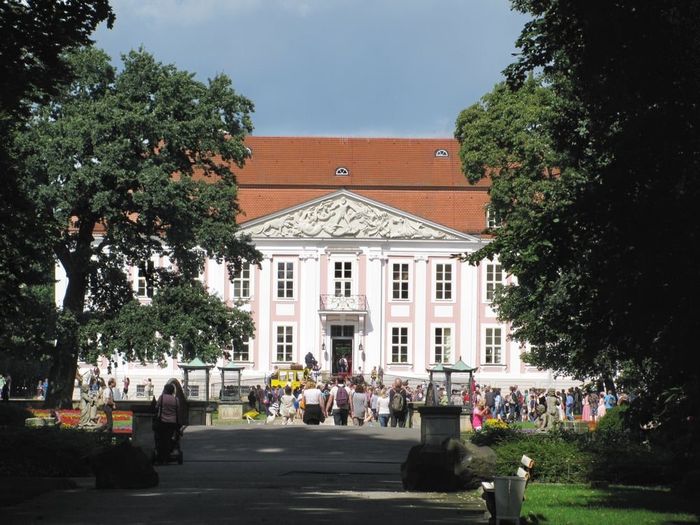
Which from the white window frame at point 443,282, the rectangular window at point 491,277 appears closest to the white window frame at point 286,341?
the white window frame at point 443,282

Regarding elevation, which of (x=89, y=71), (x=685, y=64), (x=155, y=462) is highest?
(x=89, y=71)

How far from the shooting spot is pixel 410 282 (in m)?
78.1

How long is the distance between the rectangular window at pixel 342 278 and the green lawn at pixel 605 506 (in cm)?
5796

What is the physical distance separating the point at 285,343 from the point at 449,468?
58.5 meters

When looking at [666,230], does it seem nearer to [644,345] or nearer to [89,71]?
[644,345]

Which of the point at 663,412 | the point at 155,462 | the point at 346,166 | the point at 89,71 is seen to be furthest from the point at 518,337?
the point at 346,166

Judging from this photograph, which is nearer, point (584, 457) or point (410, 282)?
point (584, 457)

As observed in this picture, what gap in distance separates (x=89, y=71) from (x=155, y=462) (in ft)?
68.7

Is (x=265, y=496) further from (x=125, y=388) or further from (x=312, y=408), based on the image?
(x=125, y=388)

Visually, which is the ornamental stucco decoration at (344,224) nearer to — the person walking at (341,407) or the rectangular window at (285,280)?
the rectangular window at (285,280)

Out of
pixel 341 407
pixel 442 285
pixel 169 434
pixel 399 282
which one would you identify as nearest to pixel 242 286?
pixel 399 282

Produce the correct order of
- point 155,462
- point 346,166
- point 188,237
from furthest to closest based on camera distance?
point 346,166, point 188,237, point 155,462

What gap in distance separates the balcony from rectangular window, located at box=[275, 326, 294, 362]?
219cm

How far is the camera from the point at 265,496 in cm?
1761
